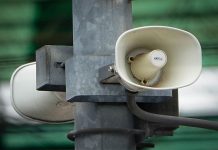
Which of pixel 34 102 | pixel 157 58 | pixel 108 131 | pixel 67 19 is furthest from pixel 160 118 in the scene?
pixel 67 19

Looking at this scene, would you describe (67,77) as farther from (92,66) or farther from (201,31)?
(201,31)

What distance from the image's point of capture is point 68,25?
5.23 metres

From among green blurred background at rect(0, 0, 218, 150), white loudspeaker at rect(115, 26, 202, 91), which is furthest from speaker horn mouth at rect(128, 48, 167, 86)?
green blurred background at rect(0, 0, 218, 150)

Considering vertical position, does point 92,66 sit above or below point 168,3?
below

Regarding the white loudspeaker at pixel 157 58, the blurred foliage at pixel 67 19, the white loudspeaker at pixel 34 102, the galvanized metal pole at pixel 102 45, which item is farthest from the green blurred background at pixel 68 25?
the white loudspeaker at pixel 157 58

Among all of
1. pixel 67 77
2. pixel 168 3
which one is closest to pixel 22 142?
pixel 168 3

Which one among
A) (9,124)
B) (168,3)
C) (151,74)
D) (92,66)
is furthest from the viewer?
(9,124)

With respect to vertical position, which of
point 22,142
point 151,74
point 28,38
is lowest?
point 22,142

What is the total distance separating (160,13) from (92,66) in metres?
2.64

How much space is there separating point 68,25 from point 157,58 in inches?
114

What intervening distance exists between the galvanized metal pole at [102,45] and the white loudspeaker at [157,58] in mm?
181

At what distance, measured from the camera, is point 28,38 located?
17.5ft

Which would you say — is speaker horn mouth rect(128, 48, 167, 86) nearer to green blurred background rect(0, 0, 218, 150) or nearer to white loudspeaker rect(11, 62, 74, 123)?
white loudspeaker rect(11, 62, 74, 123)

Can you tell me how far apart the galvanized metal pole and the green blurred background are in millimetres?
2427
